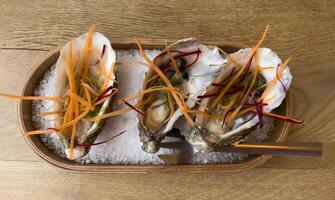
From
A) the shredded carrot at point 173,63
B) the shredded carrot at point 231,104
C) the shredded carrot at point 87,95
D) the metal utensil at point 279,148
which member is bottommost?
the metal utensil at point 279,148

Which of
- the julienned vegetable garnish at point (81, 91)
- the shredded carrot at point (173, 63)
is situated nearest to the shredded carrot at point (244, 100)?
the shredded carrot at point (173, 63)

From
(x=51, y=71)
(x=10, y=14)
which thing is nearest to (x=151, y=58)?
(x=51, y=71)

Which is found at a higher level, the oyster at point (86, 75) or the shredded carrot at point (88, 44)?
the shredded carrot at point (88, 44)

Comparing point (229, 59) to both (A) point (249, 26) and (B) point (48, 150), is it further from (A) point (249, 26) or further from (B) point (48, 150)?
Answer: (B) point (48, 150)

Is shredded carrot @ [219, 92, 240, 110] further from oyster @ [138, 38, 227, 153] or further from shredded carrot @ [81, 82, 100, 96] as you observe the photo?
shredded carrot @ [81, 82, 100, 96]

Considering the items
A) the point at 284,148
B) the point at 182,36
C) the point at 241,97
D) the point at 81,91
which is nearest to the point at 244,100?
the point at 241,97

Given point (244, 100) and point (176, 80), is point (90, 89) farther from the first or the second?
point (244, 100)

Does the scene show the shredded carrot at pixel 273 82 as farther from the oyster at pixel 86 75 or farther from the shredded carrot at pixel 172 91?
the oyster at pixel 86 75
